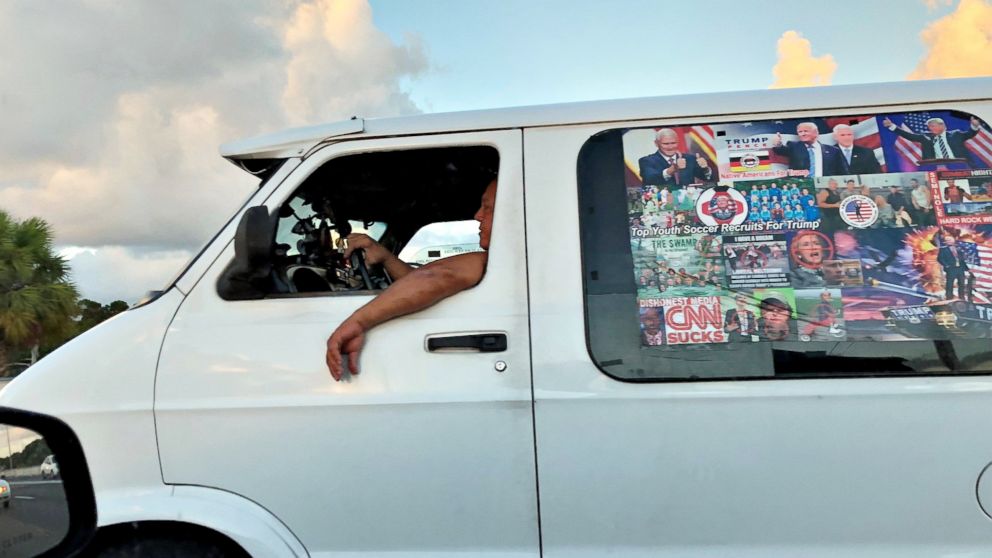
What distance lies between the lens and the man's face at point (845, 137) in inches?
93.7

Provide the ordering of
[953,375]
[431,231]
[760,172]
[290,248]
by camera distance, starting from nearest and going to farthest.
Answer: [953,375] < [760,172] < [290,248] < [431,231]

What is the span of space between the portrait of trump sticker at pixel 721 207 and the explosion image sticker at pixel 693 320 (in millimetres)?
268

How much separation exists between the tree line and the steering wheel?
1340cm

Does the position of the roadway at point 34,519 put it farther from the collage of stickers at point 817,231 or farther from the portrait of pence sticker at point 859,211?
the portrait of pence sticker at point 859,211

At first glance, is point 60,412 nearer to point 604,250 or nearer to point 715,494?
point 604,250

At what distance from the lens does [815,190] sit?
2344 mm

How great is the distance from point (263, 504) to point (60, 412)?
2.47ft

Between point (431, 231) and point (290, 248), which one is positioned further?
point (431, 231)

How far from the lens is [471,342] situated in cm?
234

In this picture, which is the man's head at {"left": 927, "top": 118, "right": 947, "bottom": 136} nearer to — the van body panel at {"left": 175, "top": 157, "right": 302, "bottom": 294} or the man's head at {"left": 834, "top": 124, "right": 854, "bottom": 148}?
the man's head at {"left": 834, "top": 124, "right": 854, "bottom": 148}

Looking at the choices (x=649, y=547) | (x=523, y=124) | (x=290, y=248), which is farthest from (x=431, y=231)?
(x=649, y=547)

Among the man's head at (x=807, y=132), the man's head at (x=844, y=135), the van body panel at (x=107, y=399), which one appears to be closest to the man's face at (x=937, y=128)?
the man's head at (x=844, y=135)

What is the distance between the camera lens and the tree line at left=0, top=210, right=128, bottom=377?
→ 14.1 m

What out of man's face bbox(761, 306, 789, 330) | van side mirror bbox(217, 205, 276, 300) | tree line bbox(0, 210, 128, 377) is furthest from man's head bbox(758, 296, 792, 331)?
tree line bbox(0, 210, 128, 377)
